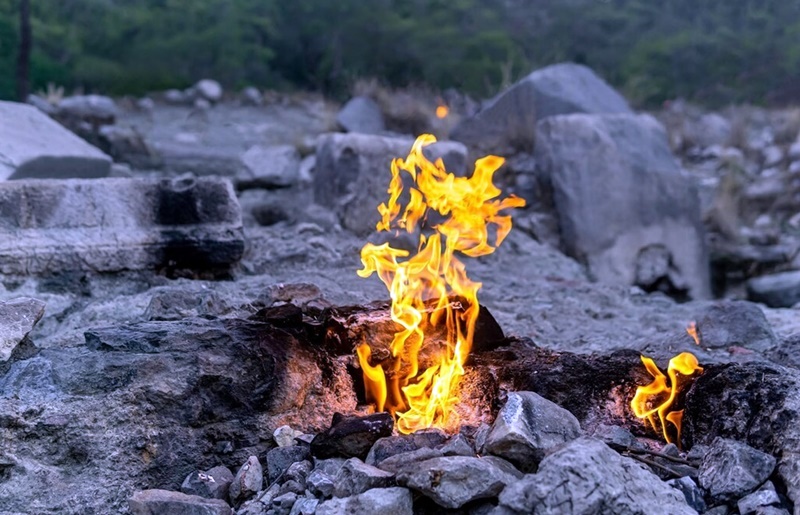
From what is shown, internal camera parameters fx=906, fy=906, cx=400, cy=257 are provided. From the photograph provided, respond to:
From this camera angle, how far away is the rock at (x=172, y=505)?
2475 millimetres

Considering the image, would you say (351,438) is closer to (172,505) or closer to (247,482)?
(247,482)

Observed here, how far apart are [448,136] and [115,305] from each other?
216 inches

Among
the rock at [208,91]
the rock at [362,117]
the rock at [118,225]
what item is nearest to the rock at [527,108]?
the rock at [362,117]

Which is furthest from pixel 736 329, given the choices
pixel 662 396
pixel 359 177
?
pixel 359 177

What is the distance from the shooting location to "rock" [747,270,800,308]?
6.85m

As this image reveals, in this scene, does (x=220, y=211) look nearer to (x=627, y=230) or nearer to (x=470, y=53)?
(x=627, y=230)

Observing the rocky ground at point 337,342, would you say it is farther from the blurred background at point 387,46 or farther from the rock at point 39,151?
the blurred background at point 387,46

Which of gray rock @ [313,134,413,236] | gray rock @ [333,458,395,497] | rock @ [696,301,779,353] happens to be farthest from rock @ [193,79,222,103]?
gray rock @ [333,458,395,497]

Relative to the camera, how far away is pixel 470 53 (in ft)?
74.6

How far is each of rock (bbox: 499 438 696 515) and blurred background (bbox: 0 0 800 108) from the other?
51.2ft

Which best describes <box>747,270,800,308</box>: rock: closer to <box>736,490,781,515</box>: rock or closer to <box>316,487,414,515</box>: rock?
<box>736,490,781,515</box>: rock

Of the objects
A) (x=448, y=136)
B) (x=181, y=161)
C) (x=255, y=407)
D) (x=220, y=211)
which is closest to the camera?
(x=255, y=407)

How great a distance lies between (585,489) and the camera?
2.20m

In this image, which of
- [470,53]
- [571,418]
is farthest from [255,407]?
[470,53]
